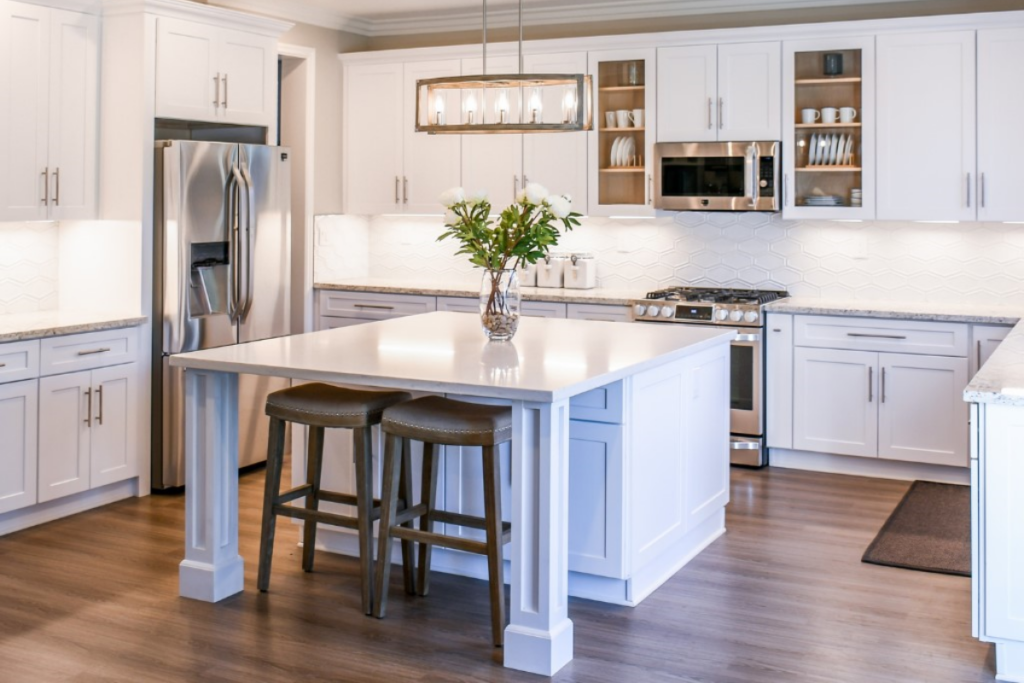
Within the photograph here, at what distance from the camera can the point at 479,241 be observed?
432 cm

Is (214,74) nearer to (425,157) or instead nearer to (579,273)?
(425,157)

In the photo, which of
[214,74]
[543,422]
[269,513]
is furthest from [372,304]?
[543,422]

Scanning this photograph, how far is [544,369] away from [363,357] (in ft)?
2.24

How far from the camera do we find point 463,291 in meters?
6.89

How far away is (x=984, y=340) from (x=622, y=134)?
2.34 metres

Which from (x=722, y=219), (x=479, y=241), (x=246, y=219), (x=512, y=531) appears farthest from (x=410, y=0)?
(x=512, y=531)

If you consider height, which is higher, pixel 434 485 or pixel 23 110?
pixel 23 110

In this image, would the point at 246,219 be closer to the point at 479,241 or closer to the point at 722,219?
the point at 479,241

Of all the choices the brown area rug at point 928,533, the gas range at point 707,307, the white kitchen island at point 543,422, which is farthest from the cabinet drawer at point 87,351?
the brown area rug at point 928,533

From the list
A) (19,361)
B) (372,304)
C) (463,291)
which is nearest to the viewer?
(19,361)

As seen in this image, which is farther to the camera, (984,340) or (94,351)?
(984,340)

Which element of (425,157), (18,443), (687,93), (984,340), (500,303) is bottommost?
(18,443)

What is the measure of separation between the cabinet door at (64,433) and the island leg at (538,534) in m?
2.57

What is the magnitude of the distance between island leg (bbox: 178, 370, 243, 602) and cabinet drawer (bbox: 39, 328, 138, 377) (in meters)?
1.37
